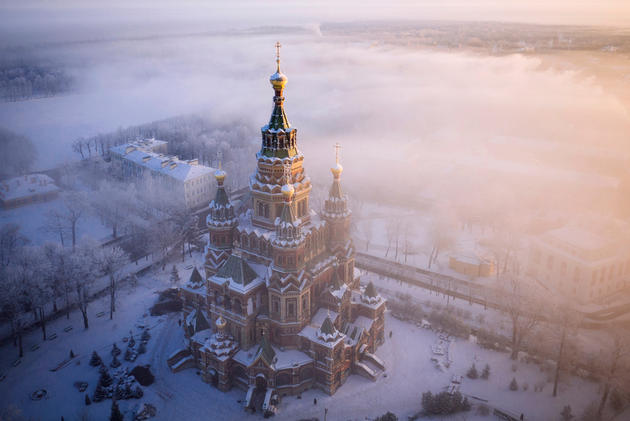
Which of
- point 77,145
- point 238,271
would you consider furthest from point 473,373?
point 77,145

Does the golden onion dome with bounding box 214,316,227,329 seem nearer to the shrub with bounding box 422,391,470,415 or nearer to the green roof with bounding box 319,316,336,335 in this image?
the green roof with bounding box 319,316,336,335

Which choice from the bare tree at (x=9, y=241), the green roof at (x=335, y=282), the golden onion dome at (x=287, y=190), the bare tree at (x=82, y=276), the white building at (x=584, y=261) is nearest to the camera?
the golden onion dome at (x=287, y=190)

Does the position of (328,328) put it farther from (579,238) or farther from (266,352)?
(579,238)

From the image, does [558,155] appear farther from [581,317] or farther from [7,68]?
[7,68]

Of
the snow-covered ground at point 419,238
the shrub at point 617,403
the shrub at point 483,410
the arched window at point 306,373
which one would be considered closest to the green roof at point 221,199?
the arched window at point 306,373

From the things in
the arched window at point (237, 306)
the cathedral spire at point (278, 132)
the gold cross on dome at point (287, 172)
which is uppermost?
the cathedral spire at point (278, 132)

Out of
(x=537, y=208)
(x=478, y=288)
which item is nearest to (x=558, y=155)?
(x=537, y=208)

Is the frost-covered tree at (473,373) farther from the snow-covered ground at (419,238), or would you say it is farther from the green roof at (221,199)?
the green roof at (221,199)

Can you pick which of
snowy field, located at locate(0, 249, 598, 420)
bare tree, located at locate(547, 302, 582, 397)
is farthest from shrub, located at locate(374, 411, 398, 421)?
bare tree, located at locate(547, 302, 582, 397)
